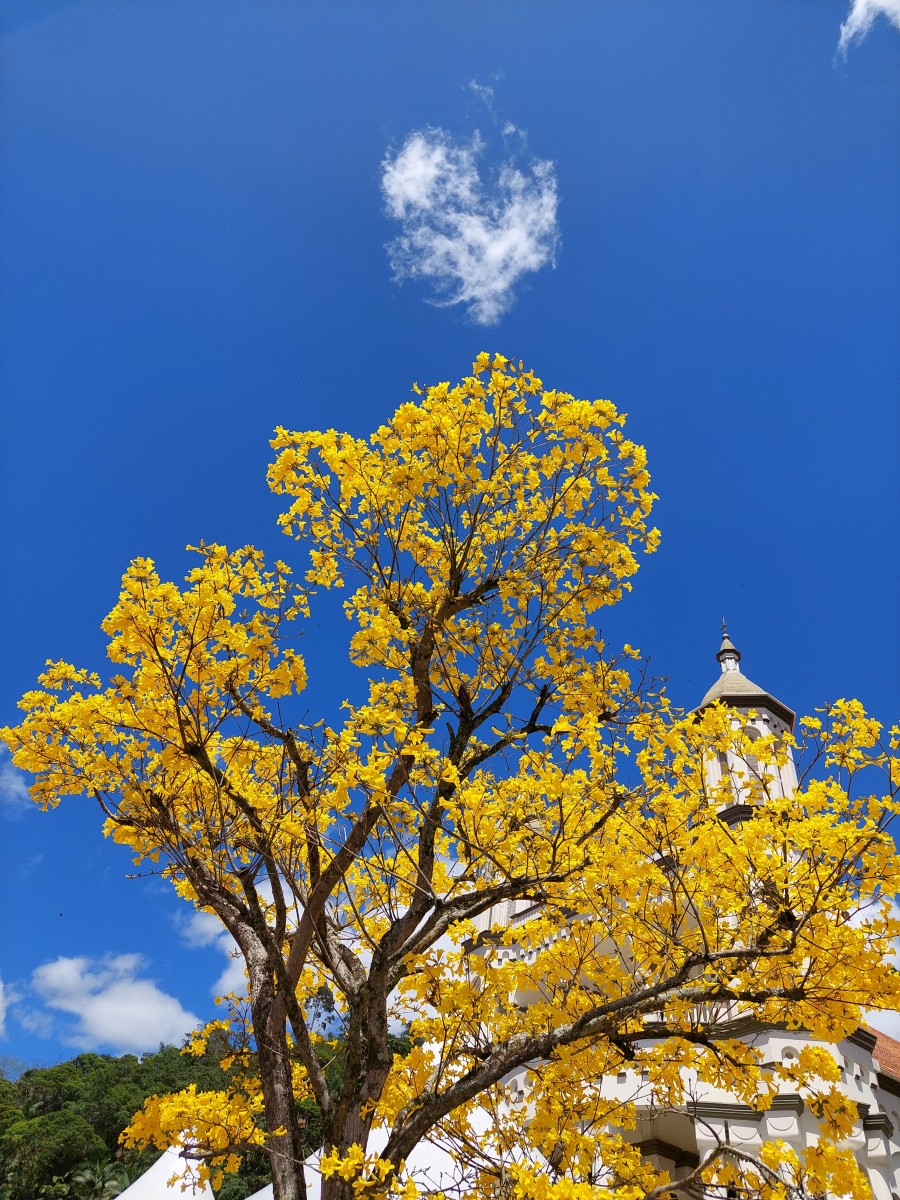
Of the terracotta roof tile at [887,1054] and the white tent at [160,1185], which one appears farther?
the terracotta roof tile at [887,1054]

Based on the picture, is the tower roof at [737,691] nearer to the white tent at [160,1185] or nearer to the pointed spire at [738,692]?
the pointed spire at [738,692]

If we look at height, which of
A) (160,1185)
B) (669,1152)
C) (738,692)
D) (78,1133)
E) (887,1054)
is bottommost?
(669,1152)

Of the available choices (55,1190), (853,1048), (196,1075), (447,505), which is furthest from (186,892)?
(196,1075)

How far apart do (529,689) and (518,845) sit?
126 centimetres

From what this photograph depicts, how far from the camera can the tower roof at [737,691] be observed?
17.0 metres

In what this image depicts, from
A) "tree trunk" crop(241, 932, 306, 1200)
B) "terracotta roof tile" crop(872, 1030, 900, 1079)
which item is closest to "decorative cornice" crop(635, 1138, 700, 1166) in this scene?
"terracotta roof tile" crop(872, 1030, 900, 1079)

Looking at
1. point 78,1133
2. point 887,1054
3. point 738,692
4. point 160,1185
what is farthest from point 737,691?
point 78,1133

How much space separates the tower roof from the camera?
1698 cm

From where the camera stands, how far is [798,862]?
13.6 feet

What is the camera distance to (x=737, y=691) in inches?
684

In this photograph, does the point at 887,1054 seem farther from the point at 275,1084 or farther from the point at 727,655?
the point at 275,1084

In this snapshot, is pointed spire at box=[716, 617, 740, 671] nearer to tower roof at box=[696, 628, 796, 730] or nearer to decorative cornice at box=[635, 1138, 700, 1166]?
tower roof at box=[696, 628, 796, 730]

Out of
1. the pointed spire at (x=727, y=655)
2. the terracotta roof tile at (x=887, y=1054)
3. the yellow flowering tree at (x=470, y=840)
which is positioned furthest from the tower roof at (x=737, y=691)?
the yellow flowering tree at (x=470, y=840)

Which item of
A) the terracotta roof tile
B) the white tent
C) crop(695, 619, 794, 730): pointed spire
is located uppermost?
crop(695, 619, 794, 730): pointed spire
